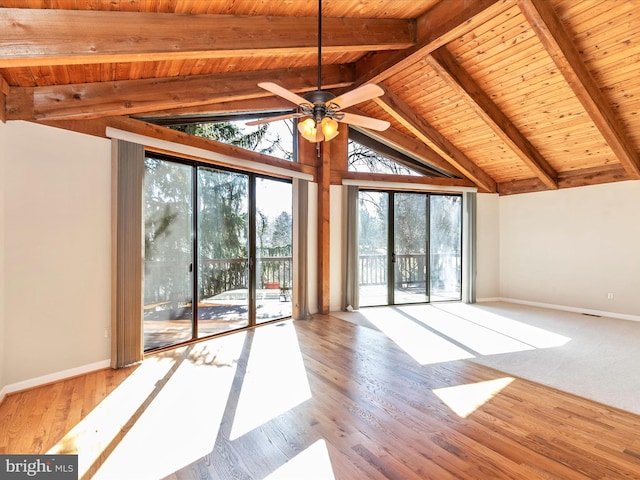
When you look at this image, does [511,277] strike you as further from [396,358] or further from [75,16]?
[75,16]

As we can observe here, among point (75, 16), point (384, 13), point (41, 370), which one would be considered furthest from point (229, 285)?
point (384, 13)

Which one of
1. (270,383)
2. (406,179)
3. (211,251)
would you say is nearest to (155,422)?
(270,383)

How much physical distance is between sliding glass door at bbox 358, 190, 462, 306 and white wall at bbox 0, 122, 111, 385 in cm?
418

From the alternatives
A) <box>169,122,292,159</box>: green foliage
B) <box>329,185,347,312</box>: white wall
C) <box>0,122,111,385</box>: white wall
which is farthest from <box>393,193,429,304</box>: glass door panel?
<box>0,122,111,385</box>: white wall

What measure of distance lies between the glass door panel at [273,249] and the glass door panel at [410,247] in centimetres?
221

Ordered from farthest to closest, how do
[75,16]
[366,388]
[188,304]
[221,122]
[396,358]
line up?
[221,122] → [188,304] → [396,358] → [366,388] → [75,16]

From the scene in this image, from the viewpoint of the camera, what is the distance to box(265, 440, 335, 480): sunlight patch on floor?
182cm

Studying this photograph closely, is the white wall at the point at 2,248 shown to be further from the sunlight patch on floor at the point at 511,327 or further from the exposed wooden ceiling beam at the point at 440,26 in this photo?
the sunlight patch on floor at the point at 511,327

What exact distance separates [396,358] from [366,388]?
859mm

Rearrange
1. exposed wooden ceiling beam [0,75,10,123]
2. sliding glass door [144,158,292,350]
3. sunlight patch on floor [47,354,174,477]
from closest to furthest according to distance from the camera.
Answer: sunlight patch on floor [47,354,174,477] → exposed wooden ceiling beam [0,75,10,123] → sliding glass door [144,158,292,350]

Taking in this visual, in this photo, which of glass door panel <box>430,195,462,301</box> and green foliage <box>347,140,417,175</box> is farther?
glass door panel <box>430,195,462,301</box>

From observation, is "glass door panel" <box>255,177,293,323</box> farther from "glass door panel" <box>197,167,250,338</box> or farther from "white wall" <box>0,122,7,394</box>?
"white wall" <box>0,122,7,394</box>

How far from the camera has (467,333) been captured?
4582 mm

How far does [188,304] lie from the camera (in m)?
4.13
